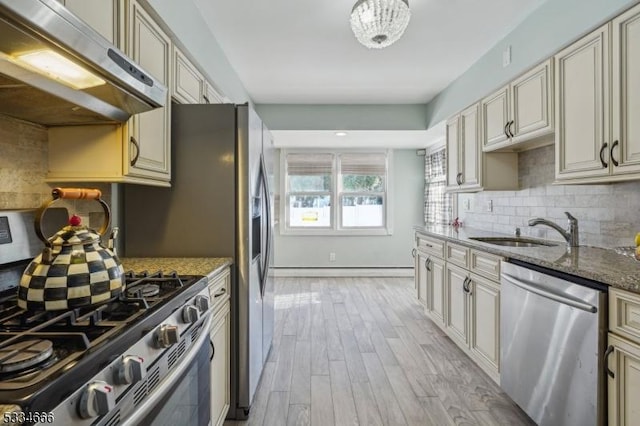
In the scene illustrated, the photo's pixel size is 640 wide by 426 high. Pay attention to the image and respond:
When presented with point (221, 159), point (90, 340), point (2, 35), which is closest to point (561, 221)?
point (221, 159)

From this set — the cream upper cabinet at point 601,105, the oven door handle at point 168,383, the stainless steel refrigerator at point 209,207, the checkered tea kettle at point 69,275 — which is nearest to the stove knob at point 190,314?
the oven door handle at point 168,383

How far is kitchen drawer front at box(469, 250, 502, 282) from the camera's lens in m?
2.05

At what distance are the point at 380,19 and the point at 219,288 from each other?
1.71 meters

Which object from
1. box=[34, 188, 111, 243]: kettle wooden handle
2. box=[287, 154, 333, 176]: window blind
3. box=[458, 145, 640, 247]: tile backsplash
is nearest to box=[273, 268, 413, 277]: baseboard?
box=[287, 154, 333, 176]: window blind

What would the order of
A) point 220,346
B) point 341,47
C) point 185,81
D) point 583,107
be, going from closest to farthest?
point 220,346
point 583,107
point 185,81
point 341,47

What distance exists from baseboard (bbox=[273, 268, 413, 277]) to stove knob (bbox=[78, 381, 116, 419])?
475 centimetres

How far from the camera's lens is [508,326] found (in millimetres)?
1902

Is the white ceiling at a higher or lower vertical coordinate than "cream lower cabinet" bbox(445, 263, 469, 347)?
higher

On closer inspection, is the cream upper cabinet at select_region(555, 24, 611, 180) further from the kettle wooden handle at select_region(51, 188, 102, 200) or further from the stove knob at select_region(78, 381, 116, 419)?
the kettle wooden handle at select_region(51, 188, 102, 200)

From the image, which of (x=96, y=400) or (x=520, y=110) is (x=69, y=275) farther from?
(x=520, y=110)

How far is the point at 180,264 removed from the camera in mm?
1693

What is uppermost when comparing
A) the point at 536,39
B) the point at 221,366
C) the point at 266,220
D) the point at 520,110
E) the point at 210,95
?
the point at 536,39

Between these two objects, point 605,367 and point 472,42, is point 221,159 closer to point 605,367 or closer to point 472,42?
point 605,367

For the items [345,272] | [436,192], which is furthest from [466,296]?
[345,272]
